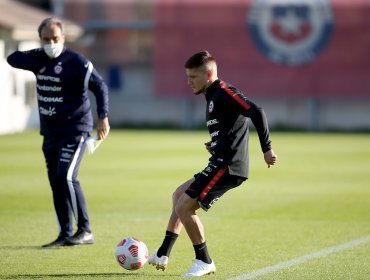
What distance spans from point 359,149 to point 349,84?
1014 centimetres

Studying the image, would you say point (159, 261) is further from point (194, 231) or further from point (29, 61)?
point (29, 61)

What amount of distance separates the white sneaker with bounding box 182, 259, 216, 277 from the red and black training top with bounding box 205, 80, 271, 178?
78 cm

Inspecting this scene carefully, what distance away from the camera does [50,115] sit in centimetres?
1112

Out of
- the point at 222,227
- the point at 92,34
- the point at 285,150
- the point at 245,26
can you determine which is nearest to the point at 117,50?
the point at 92,34

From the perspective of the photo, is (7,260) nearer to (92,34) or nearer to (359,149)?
(359,149)

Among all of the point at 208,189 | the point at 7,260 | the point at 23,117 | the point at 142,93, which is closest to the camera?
the point at 208,189

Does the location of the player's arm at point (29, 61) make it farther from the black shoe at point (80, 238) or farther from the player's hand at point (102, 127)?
the black shoe at point (80, 238)

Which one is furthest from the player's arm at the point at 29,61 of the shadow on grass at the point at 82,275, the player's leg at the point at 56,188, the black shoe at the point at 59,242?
the shadow on grass at the point at 82,275

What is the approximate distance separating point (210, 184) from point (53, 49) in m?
2.78

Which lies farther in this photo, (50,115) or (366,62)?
(366,62)

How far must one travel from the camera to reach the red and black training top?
29.2 feet

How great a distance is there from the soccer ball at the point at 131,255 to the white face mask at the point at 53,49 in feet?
8.51

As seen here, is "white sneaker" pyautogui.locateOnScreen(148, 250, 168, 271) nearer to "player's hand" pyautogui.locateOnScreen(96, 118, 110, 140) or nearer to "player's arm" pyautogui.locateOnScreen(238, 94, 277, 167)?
"player's arm" pyautogui.locateOnScreen(238, 94, 277, 167)

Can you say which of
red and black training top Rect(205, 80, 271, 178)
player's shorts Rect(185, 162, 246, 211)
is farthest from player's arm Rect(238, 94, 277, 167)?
player's shorts Rect(185, 162, 246, 211)
